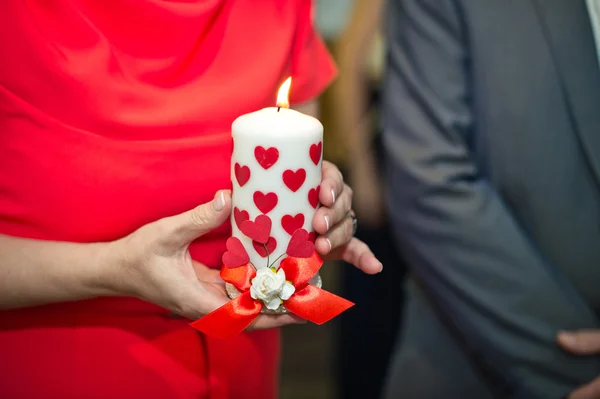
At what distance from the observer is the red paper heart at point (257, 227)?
31.0 inches

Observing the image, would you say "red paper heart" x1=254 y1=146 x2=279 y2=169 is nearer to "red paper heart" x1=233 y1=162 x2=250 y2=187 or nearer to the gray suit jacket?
"red paper heart" x1=233 y1=162 x2=250 y2=187

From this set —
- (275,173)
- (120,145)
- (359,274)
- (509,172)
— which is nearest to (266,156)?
(275,173)

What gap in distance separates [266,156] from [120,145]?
243mm

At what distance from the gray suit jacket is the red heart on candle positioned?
58cm

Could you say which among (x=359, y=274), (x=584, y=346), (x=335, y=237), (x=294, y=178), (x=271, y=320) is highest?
(x=294, y=178)

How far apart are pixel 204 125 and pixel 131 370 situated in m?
0.41

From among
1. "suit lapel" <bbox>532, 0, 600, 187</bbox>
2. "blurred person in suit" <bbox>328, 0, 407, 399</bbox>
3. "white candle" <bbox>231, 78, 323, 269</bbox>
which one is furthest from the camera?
"blurred person in suit" <bbox>328, 0, 407, 399</bbox>

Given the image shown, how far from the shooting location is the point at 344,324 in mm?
1905

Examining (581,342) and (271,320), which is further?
(581,342)

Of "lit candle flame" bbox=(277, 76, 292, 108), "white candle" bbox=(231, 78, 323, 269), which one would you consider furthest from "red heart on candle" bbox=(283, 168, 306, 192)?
"lit candle flame" bbox=(277, 76, 292, 108)

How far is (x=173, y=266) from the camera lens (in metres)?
0.84

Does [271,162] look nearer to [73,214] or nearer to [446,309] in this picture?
[73,214]

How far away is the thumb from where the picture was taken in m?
0.80

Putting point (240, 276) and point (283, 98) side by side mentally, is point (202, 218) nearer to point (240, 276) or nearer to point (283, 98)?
point (240, 276)
